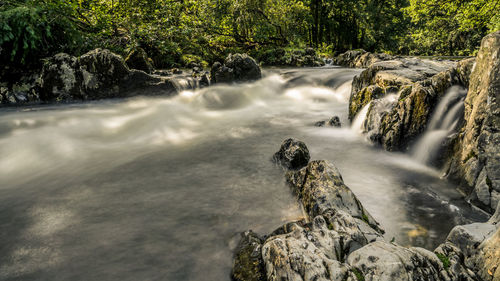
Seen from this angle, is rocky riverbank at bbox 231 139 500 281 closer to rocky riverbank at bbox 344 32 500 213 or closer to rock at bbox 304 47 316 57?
rocky riverbank at bbox 344 32 500 213

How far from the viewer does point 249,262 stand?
2365 millimetres

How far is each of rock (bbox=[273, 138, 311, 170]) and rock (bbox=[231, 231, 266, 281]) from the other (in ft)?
6.38

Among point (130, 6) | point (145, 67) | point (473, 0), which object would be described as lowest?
point (145, 67)

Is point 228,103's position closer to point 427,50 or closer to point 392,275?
point 392,275

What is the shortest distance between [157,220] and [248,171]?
1.85 m

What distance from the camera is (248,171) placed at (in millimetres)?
4672

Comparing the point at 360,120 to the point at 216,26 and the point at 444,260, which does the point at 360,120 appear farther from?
the point at 216,26

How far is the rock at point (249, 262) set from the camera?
2.22 m

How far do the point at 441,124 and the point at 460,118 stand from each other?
→ 319 mm

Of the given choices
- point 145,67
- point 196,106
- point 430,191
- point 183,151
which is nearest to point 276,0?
point 145,67

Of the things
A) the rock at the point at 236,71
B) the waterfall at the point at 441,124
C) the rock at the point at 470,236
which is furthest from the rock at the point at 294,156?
the rock at the point at 236,71

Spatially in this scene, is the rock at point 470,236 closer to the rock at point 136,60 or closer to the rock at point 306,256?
the rock at point 306,256

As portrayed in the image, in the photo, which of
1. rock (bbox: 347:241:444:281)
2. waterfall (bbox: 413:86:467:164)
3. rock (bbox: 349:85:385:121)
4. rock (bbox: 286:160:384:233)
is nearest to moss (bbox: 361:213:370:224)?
rock (bbox: 286:160:384:233)

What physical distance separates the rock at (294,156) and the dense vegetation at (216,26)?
30.9 feet
